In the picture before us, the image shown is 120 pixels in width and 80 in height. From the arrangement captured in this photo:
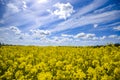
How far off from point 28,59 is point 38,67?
112 inches

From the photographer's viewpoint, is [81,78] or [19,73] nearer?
[81,78]

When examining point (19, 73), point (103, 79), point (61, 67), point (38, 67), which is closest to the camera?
point (103, 79)

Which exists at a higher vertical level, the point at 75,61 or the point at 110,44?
the point at 110,44

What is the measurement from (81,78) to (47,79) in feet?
4.15

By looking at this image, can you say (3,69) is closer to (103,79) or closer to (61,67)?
(61,67)

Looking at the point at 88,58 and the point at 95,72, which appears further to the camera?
the point at 88,58

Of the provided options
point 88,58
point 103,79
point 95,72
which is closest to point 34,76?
point 95,72

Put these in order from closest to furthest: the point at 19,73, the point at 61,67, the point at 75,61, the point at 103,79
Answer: the point at 103,79 < the point at 19,73 < the point at 61,67 < the point at 75,61

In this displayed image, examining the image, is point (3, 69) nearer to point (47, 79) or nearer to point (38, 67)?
point (38, 67)

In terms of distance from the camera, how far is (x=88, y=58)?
12.7 m

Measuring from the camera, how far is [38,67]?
364 inches

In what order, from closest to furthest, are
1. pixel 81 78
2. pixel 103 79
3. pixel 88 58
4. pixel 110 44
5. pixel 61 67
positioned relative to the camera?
pixel 103 79 → pixel 81 78 → pixel 61 67 → pixel 88 58 → pixel 110 44

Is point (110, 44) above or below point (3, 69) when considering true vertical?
above

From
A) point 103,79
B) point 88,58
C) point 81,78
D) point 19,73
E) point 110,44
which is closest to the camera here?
point 103,79
